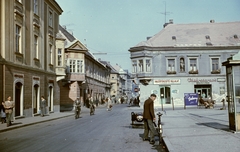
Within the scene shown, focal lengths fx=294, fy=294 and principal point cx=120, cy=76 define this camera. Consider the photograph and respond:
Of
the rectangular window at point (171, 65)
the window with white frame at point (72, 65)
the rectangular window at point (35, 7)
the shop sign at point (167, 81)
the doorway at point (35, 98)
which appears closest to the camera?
the doorway at point (35, 98)

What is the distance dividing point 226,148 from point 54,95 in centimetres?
2582

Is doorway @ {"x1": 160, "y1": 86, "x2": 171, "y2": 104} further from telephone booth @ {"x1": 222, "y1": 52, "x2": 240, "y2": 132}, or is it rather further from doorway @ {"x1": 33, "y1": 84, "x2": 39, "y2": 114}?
telephone booth @ {"x1": 222, "y1": 52, "x2": 240, "y2": 132}

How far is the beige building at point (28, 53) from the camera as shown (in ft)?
66.9

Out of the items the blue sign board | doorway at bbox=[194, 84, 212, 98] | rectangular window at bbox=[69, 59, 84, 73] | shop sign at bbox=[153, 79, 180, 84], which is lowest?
the blue sign board

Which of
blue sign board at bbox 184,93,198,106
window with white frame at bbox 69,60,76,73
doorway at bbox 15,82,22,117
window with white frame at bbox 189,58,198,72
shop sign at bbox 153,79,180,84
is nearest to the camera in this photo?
doorway at bbox 15,82,22,117

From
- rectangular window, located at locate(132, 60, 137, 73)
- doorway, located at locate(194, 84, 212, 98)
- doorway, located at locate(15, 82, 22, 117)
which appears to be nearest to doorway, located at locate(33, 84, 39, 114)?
doorway, located at locate(15, 82, 22, 117)

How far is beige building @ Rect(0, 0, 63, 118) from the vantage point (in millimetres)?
Answer: 20391

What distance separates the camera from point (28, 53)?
2461 centimetres

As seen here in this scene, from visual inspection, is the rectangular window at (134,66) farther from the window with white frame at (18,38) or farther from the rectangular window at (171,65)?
the window with white frame at (18,38)

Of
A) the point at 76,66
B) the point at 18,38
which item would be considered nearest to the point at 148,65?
the point at 76,66

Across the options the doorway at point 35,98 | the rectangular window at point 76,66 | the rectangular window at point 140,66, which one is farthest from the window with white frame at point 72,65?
the doorway at point 35,98

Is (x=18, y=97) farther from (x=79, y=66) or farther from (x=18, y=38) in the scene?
(x=79, y=66)

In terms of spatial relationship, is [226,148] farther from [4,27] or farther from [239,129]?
[4,27]

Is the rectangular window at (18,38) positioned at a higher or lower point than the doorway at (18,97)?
higher
